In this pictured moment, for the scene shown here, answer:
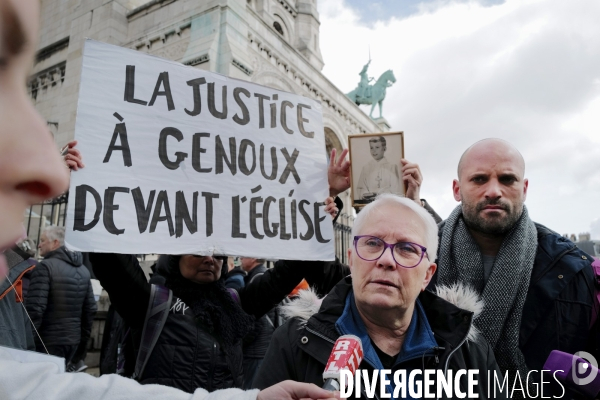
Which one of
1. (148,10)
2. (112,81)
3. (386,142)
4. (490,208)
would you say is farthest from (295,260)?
(148,10)

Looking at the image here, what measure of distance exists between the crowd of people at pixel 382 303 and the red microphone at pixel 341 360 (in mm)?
95

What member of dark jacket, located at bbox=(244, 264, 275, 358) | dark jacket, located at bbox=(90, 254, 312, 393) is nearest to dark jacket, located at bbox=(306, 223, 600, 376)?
dark jacket, located at bbox=(90, 254, 312, 393)

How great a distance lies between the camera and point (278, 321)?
4172 mm

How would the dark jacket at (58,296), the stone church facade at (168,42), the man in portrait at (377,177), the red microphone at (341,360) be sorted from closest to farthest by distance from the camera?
the red microphone at (341,360) < the man in portrait at (377,177) < the dark jacket at (58,296) < the stone church facade at (168,42)

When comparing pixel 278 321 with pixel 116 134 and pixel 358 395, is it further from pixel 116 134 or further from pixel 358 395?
pixel 358 395

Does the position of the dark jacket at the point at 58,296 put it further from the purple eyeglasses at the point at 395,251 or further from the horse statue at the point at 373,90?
the horse statue at the point at 373,90

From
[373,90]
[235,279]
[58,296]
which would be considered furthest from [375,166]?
[373,90]

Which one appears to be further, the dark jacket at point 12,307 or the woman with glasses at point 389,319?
the dark jacket at point 12,307

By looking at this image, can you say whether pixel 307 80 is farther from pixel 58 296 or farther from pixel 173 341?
pixel 173 341

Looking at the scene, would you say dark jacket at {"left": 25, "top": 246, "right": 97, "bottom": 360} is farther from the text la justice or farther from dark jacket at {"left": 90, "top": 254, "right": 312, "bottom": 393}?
the text la justice

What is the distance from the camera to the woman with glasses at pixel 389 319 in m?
1.59

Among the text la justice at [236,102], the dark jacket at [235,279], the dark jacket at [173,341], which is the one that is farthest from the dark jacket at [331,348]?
the dark jacket at [235,279]

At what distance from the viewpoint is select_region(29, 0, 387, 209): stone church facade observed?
33.5ft

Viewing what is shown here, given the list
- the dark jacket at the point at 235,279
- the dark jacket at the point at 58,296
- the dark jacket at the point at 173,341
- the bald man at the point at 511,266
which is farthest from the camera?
the dark jacket at the point at 235,279
